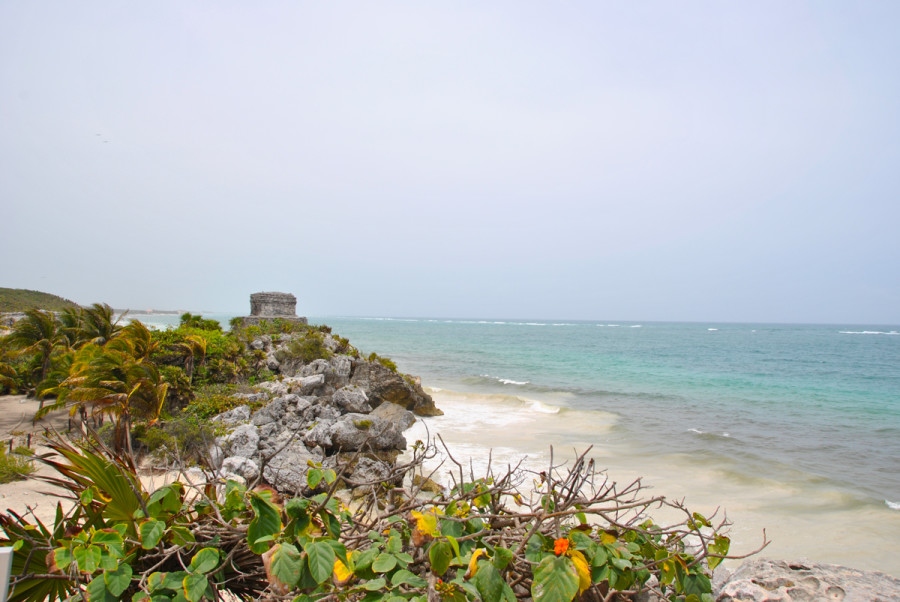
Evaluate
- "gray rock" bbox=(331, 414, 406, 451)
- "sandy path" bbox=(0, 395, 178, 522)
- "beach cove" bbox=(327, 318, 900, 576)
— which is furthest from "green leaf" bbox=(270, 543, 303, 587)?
"gray rock" bbox=(331, 414, 406, 451)

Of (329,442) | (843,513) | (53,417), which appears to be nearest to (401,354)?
(53,417)

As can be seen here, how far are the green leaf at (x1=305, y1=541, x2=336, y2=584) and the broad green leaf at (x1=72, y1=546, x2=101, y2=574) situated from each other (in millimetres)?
731

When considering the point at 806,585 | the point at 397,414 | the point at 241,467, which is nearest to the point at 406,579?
the point at 806,585

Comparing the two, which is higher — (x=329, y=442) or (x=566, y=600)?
(x=566, y=600)

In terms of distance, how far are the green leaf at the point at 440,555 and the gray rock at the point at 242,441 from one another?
844cm

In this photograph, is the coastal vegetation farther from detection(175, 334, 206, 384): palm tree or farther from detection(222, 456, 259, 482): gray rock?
detection(175, 334, 206, 384): palm tree

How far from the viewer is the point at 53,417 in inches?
559

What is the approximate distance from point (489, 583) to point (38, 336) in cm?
2133

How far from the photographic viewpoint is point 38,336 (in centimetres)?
1675

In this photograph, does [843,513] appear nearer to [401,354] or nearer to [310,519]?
[310,519]

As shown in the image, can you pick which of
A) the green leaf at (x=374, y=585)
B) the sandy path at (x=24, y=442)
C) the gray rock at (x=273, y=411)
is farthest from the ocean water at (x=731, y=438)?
the sandy path at (x=24, y=442)

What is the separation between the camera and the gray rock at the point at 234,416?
1015 cm

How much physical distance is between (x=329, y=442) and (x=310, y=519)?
28.3 feet

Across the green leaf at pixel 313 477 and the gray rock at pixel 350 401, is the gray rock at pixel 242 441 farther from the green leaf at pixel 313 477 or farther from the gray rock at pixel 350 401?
the green leaf at pixel 313 477
